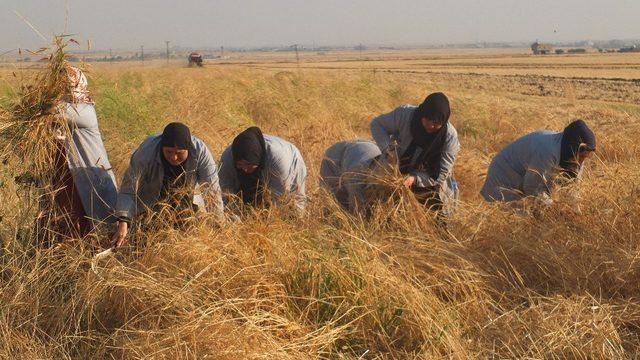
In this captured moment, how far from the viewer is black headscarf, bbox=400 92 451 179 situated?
409 centimetres

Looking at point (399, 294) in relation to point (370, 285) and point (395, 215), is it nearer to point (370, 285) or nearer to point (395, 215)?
point (370, 285)

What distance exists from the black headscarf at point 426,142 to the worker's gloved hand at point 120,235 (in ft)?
6.08

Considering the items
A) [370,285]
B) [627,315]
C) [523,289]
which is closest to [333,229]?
[370,285]

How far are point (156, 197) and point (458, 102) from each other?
377 inches

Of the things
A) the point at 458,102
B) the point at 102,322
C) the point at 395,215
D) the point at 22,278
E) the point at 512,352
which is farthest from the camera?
the point at 458,102

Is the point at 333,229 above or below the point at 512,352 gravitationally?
above

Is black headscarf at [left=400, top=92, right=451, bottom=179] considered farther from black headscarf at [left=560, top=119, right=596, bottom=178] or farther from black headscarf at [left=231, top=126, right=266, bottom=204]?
black headscarf at [left=231, top=126, right=266, bottom=204]

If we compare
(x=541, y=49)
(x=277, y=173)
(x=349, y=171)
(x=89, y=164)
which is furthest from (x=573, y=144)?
(x=541, y=49)

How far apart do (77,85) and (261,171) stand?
1.17m

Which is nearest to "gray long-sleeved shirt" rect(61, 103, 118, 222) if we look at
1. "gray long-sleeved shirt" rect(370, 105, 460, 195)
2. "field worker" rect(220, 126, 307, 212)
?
"field worker" rect(220, 126, 307, 212)

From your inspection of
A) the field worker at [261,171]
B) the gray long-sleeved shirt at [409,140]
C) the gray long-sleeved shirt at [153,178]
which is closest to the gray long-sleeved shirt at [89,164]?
the gray long-sleeved shirt at [153,178]

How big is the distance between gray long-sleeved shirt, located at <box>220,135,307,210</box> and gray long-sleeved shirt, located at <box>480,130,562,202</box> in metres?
1.28

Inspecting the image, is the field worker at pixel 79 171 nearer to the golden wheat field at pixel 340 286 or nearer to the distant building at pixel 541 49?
the golden wheat field at pixel 340 286

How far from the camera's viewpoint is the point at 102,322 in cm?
272
